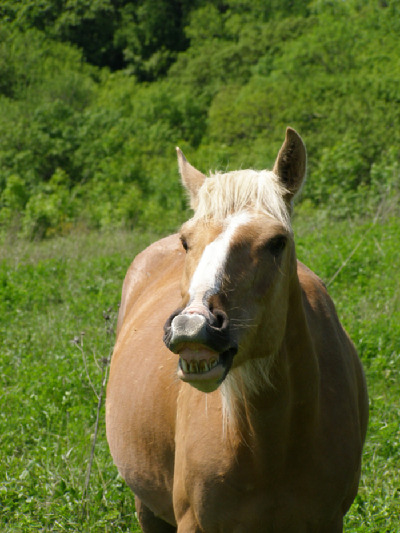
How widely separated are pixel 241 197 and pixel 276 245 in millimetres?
219

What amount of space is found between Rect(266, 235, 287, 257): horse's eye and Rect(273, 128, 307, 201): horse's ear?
29 centimetres

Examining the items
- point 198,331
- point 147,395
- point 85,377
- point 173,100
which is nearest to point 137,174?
point 173,100

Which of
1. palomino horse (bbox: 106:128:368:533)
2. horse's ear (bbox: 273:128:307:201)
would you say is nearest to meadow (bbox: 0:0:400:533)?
horse's ear (bbox: 273:128:307:201)

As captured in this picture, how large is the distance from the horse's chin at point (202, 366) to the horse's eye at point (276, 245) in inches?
17.8

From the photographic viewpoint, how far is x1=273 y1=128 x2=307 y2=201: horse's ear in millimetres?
2594

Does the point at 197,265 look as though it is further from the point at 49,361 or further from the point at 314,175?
the point at 314,175

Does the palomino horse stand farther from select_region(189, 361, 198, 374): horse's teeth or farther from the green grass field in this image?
the green grass field

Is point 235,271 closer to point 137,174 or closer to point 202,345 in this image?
point 202,345

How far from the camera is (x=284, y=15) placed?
4709 cm

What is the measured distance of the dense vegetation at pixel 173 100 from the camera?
2156 centimetres

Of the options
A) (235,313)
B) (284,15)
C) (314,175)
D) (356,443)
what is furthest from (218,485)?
(284,15)

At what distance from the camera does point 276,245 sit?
7.88 feet

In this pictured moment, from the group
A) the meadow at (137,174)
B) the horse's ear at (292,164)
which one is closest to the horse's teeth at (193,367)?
the horse's ear at (292,164)

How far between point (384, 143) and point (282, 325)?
21.2 metres
